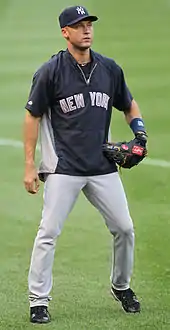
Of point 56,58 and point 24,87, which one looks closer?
point 56,58

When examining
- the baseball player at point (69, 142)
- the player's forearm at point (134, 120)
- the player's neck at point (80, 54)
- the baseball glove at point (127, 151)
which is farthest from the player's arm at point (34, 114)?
the player's forearm at point (134, 120)

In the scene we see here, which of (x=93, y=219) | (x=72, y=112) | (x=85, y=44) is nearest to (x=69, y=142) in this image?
(x=72, y=112)

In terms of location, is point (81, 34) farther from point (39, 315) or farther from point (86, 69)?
point (39, 315)

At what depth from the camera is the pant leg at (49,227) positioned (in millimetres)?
5938

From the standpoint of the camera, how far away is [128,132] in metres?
12.2

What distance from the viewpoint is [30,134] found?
596 centimetres

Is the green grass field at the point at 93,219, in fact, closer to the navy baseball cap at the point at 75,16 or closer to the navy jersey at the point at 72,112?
the navy jersey at the point at 72,112

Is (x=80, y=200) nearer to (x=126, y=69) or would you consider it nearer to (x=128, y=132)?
(x=128, y=132)

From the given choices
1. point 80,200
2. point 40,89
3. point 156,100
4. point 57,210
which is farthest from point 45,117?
point 156,100

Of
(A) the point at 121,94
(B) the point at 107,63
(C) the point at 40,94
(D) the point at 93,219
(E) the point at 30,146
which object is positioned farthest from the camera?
(D) the point at 93,219

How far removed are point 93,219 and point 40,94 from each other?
3.16m

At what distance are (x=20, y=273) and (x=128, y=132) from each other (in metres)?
5.37

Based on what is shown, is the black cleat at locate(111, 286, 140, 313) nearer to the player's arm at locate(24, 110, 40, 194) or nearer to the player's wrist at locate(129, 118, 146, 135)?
the player's arm at locate(24, 110, 40, 194)

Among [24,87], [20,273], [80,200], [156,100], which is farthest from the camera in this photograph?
[24,87]
